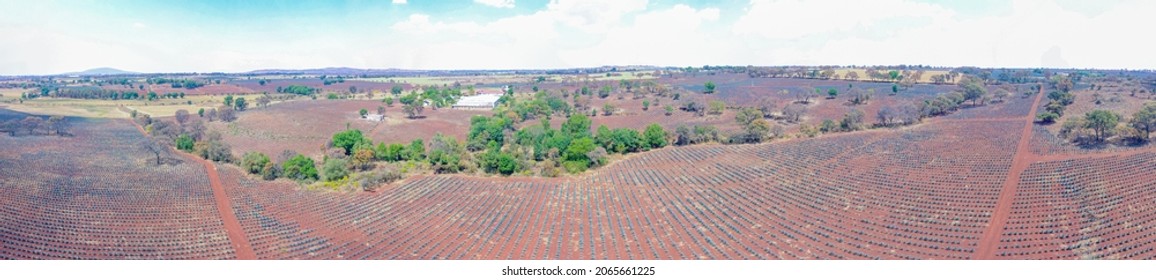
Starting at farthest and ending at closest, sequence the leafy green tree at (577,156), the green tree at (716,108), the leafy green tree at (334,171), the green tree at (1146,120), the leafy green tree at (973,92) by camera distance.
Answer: the green tree at (716,108) → the leafy green tree at (973,92) → the leafy green tree at (577,156) → the green tree at (1146,120) → the leafy green tree at (334,171)

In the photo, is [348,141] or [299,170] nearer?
[299,170]

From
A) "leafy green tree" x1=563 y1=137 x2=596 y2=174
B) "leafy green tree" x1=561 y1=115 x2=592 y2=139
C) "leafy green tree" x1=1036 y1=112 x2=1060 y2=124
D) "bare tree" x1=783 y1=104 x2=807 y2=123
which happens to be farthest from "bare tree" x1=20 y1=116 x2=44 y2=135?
"leafy green tree" x1=1036 y1=112 x2=1060 y2=124

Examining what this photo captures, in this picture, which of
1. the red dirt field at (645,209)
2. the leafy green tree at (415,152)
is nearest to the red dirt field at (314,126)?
the leafy green tree at (415,152)

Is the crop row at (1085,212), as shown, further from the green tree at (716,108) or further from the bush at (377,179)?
the green tree at (716,108)

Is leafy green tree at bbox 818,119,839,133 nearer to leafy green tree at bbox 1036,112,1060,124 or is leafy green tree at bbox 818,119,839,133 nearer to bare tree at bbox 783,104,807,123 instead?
bare tree at bbox 783,104,807,123

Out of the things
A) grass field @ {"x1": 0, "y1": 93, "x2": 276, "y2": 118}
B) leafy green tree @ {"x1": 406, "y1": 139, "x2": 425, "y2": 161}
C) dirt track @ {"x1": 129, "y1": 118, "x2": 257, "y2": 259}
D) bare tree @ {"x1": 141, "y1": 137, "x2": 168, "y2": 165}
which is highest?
grass field @ {"x1": 0, "y1": 93, "x2": 276, "y2": 118}

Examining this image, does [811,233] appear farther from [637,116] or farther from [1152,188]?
[637,116]

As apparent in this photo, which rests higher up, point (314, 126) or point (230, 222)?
point (314, 126)

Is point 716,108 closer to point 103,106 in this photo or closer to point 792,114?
point 792,114

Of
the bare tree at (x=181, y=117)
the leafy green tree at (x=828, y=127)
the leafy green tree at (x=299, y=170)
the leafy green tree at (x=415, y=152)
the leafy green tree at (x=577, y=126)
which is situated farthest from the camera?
the bare tree at (x=181, y=117)

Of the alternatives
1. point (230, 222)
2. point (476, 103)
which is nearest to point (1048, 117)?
point (230, 222)

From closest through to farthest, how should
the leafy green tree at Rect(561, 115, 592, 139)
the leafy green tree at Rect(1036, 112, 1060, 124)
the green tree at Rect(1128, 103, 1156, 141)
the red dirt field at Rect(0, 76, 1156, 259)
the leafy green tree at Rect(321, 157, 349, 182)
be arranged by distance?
the red dirt field at Rect(0, 76, 1156, 259), the leafy green tree at Rect(321, 157, 349, 182), the green tree at Rect(1128, 103, 1156, 141), the leafy green tree at Rect(1036, 112, 1060, 124), the leafy green tree at Rect(561, 115, 592, 139)
